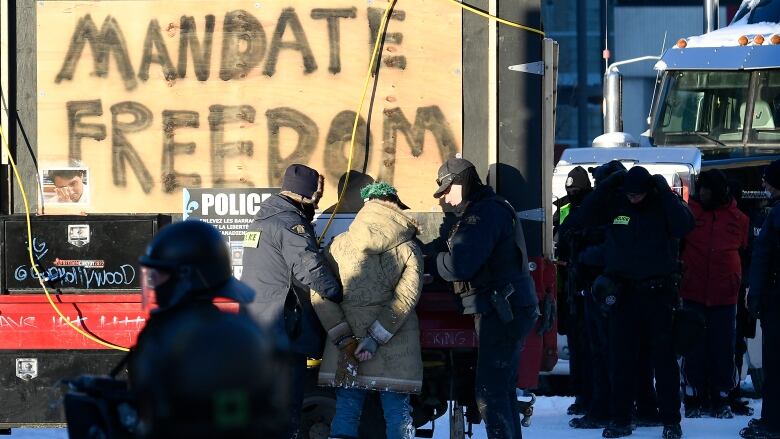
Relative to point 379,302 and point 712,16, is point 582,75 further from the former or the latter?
point 379,302

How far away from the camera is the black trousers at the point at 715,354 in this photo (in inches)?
387

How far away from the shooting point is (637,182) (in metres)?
8.68

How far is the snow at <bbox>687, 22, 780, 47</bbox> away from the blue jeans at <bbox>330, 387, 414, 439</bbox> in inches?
318

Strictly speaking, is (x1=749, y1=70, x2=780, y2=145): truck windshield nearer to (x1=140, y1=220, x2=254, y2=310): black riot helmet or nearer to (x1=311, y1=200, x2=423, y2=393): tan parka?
(x1=311, y1=200, x2=423, y2=393): tan parka

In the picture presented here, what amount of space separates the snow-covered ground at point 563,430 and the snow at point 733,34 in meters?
5.31

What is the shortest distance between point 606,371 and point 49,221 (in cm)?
412

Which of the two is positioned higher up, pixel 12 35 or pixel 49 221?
pixel 12 35

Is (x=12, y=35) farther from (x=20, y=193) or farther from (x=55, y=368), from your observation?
(x=55, y=368)

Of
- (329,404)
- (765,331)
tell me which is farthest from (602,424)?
(329,404)

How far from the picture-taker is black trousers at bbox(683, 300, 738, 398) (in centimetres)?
983

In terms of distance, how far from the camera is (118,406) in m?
3.78

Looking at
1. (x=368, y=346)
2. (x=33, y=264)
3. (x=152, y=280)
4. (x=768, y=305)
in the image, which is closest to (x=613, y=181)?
(x=768, y=305)

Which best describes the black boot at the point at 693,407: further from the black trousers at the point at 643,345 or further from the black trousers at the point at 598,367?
the black trousers at the point at 643,345

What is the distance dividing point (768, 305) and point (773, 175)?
963mm
